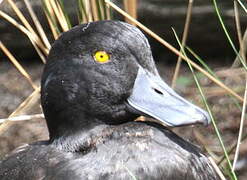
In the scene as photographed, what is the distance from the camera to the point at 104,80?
3273 mm

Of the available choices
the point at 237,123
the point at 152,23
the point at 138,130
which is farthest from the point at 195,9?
the point at 138,130

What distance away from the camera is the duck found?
3.21 meters

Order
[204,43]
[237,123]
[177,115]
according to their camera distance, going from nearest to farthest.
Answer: [177,115] < [237,123] < [204,43]

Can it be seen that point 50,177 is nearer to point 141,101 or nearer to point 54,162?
point 54,162

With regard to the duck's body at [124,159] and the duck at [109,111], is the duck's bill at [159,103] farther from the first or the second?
the duck's body at [124,159]

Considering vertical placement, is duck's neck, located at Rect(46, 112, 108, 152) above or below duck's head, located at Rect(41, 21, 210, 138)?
below

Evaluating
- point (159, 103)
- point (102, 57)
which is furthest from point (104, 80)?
point (159, 103)

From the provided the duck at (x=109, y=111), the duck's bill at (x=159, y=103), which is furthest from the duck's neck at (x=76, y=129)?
the duck's bill at (x=159, y=103)

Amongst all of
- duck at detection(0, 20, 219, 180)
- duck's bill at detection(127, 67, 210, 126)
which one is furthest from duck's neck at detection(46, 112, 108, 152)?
duck's bill at detection(127, 67, 210, 126)

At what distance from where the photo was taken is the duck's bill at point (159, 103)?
3.17 metres

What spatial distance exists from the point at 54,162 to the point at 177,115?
498 mm

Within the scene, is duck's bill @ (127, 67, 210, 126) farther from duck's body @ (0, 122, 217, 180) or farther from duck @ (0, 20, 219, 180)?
duck's body @ (0, 122, 217, 180)

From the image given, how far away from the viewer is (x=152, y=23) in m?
5.16

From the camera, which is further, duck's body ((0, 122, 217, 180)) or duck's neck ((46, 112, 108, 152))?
duck's neck ((46, 112, 108, 152))
